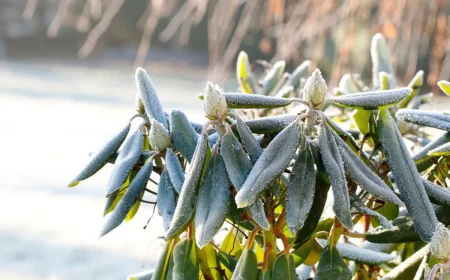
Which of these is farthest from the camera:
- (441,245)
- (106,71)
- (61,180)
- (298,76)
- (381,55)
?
(106,71)

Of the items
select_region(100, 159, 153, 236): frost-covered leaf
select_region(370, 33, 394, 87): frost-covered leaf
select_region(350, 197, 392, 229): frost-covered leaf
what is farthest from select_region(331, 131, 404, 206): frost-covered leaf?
select_region(370, 33, 394, 87): frost-covered leaf

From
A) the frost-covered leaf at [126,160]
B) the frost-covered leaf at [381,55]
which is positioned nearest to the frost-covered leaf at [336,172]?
the frost-covered leaf at [126,160]

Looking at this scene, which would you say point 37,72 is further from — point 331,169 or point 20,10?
point 331,169

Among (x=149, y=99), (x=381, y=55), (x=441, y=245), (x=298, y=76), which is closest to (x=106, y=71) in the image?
(x=298, y=76)

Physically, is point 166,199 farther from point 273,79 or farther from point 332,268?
point 273,79

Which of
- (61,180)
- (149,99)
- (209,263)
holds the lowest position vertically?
(61,180)

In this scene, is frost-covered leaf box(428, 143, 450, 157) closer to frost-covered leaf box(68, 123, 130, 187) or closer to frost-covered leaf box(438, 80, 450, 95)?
frost-covered leaf box(438, 80, 450, 95)

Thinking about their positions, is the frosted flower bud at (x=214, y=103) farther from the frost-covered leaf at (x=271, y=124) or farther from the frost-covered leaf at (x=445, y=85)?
the frost-covered leaf at (x=445, y=85)
